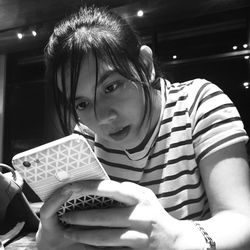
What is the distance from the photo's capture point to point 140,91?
2.42 feet

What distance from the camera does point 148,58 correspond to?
78 cm

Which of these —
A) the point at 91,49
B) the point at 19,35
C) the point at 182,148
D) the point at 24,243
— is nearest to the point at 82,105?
the point at 91,49

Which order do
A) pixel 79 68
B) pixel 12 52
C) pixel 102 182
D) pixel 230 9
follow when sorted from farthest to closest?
pixel 12 52, pixel 230 9, pixel 79 68, pixel 102 182

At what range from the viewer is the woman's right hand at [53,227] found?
1.55 ft

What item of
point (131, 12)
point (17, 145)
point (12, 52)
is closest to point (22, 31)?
point (12, 52)

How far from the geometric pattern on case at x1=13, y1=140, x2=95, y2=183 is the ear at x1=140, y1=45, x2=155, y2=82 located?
40cm

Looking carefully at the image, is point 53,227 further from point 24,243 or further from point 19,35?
point 19,35

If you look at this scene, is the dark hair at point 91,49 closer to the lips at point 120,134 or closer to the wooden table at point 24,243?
the lips at point 120,134

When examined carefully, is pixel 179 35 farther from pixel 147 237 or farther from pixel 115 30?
pixel 147 237

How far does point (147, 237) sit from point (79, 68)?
1.26 ft

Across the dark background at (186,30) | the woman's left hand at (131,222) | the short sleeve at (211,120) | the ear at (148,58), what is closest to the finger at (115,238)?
the woman's left hand at (131,222)

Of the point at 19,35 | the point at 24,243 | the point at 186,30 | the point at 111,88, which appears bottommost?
the point at 24,243

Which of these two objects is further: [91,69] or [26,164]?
[91,69]

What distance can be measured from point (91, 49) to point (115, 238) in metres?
0.40
